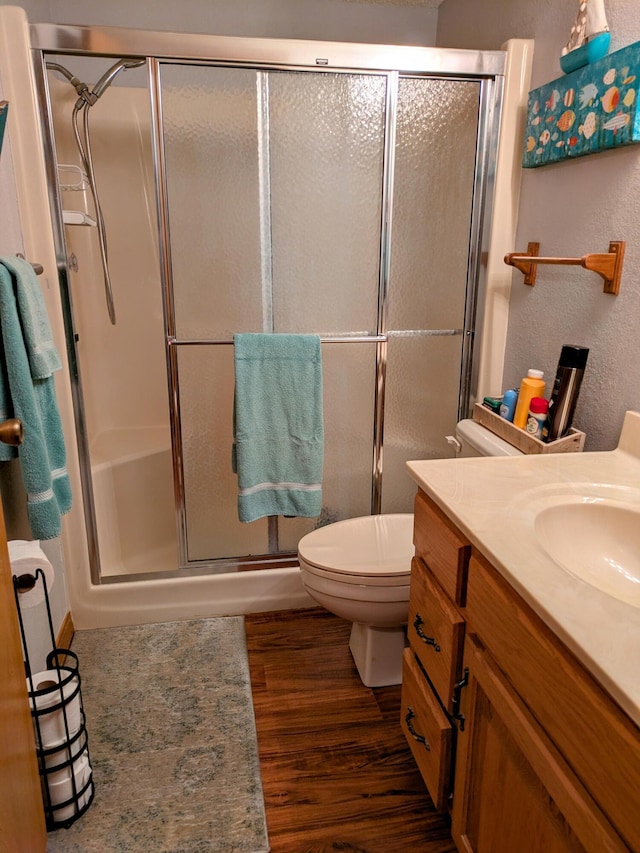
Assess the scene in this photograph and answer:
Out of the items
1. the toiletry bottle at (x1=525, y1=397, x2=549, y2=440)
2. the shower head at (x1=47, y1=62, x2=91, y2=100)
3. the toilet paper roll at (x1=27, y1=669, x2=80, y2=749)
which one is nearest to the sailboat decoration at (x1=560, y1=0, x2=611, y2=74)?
the toiletry bottle at (x1=525, y1=397, x2=549, y2=440)

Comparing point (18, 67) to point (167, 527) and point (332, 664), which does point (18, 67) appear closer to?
point (167, 527)

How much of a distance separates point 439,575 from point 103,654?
1280mm

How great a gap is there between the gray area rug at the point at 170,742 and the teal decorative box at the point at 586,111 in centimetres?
175

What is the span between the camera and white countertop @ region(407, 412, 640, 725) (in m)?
0.71

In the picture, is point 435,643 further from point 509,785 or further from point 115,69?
point 115,69

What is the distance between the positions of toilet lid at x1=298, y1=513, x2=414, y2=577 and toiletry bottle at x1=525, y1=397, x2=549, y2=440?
0.50 m

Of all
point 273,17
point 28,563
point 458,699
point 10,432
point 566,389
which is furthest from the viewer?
point 273,17

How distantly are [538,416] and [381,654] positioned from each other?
841 millimetres

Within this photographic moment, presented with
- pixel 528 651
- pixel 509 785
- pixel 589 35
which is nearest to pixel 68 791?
pixel 509 785

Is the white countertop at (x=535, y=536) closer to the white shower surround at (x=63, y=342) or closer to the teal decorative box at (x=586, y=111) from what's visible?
the teal decorative box at (x=586, y=111)

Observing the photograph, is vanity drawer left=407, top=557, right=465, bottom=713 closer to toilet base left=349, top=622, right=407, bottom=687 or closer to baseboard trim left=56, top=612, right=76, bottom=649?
toilet base left=349, top=622, right=407, bottom=687

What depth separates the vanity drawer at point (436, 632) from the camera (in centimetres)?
113

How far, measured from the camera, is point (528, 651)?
0.86 meters

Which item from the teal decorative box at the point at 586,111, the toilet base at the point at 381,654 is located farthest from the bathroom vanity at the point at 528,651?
the teal decorative box at the point at 586,111
